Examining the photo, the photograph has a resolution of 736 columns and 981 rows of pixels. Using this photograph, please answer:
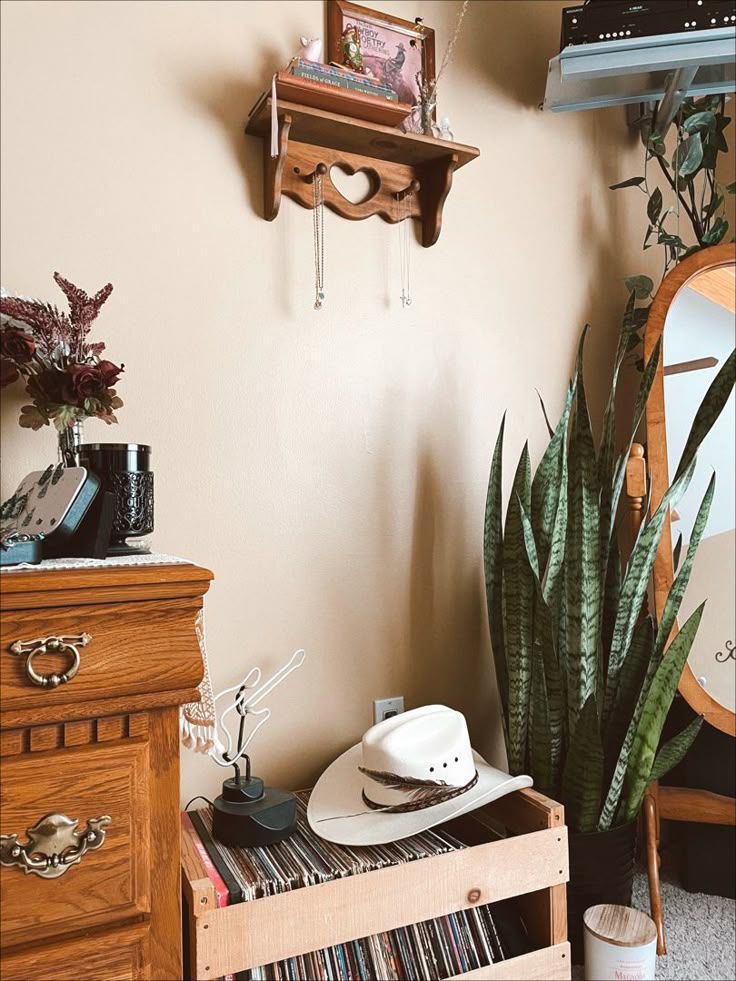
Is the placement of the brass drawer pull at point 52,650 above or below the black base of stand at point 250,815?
above

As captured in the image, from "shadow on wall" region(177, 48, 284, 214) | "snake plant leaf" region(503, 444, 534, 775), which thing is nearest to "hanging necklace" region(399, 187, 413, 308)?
"shadow on wall" region(177, 48, 284, 214)

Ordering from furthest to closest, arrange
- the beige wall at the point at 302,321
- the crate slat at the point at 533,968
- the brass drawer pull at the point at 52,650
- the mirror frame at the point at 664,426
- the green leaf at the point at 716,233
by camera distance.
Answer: the green leaf at the point at 716,233, the mirror frame at the point at 664,426, the beige wall at the point at 302,321, the crate slat at the point at 533,968, the brass drawer pull at the point at 52,650

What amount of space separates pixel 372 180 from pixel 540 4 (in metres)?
0.73

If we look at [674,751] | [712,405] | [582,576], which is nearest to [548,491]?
[582,576]

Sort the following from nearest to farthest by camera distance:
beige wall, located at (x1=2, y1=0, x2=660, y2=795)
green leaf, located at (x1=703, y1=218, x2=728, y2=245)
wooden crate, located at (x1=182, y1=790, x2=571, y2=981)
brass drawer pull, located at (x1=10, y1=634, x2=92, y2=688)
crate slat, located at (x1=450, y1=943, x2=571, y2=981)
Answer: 1. brass drawer pull, located at (x1=10, y1=634, x2=92, y2=688)
2. wooden crate, located at (x1=182, y1=790, x2=571, y2=981)
3. crate slat, located at (x1=450, y1=943, x2=571, y2=981)
4. beige wall, located at (x1=2, y1=0, x2=660, y2=795)
5. green leaf, located at (x1=703, y1=218, x2=728, y2=245)

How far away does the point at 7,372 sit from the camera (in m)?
1.26

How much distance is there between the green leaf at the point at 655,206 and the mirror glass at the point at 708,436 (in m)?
0.21

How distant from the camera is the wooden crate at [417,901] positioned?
119 centimetres

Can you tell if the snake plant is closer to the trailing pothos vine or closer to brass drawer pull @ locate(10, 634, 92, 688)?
the trailing pothos vine

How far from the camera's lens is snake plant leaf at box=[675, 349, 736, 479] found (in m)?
1.68

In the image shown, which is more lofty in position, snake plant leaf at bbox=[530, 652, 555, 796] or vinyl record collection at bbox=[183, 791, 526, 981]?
snake plant leaf at bbox=[530, 652, 555, 796]

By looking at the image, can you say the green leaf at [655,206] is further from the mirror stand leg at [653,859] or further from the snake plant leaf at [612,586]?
the mirror stand leg at [653,859]

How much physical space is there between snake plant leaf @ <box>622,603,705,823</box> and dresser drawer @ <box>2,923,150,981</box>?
3.41 feet

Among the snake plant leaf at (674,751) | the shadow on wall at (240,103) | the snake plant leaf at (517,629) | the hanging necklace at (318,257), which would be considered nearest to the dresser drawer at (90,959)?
the snake plant leaf at (517,629)
